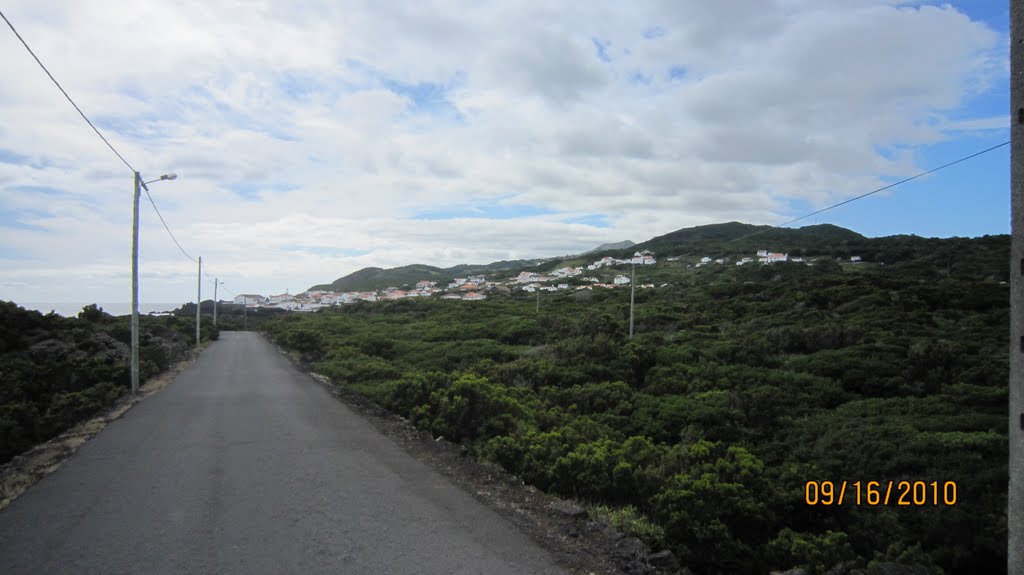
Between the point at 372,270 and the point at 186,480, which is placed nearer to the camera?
the point at 186,480

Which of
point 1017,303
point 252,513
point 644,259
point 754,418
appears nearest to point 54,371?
point 252,513

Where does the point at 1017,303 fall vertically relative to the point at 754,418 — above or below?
above

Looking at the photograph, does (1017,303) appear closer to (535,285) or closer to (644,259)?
(535,285)

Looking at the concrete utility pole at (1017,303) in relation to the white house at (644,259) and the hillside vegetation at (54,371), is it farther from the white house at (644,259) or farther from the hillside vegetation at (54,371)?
the white house at (644,259)

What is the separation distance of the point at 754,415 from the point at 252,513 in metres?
9.57

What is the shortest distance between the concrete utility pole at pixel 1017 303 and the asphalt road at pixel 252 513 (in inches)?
119

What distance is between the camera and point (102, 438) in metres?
9.94

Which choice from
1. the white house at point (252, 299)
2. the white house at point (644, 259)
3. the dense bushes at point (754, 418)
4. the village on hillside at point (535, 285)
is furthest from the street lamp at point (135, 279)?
the white house at point (252, 299)

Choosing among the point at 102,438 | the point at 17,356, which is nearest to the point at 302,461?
the point at 102,438

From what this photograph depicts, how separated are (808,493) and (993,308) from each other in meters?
23.9

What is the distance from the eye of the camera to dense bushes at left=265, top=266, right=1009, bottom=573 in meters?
5.98

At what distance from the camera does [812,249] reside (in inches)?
2849

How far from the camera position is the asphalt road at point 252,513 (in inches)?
190

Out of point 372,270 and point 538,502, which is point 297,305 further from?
point 538,502
